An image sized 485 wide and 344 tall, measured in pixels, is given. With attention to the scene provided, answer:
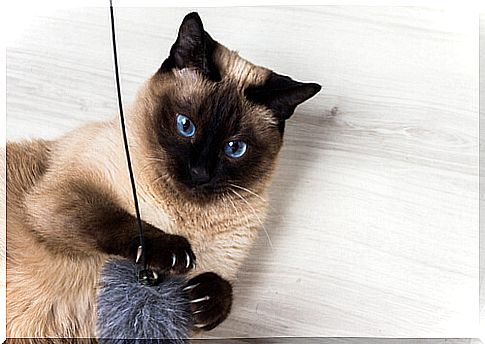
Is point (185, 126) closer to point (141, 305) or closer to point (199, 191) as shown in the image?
point (199, 191)

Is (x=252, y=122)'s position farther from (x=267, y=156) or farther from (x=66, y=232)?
(x=66, y=232)

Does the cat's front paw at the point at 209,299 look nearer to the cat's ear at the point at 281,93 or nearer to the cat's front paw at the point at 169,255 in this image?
the cat's front paw at the point at 169,255

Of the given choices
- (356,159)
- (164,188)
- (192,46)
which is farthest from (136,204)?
(356,159)

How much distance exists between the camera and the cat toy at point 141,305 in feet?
4.47

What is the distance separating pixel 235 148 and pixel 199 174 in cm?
9

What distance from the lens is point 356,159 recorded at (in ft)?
4.88

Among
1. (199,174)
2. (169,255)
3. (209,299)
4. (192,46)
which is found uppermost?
(192,46)

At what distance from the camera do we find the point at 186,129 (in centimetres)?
140

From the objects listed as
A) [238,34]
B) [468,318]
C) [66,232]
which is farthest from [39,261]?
[468,318]

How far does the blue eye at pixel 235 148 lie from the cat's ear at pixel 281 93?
0.29 ft

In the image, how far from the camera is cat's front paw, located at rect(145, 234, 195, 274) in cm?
136

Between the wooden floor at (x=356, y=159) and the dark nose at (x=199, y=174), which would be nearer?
the dark nose at (x=199, y=174)

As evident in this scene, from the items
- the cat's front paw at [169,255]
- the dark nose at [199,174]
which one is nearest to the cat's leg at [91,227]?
the cat's front paw at [169,255]

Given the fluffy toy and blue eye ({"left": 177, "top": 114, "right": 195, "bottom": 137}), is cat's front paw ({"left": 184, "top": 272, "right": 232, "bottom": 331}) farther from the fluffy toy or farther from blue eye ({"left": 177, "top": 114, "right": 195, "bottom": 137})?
blue eye ({"left": 177, "top": 114, "right": 195, "bottom": 137})
